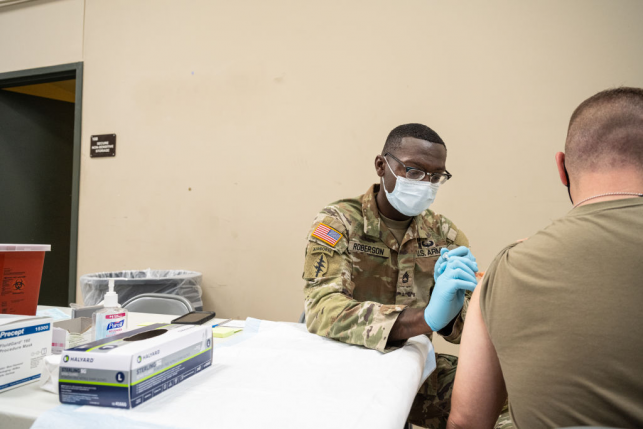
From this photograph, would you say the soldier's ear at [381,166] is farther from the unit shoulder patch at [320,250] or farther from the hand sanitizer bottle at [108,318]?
the hand sanitizer bottle at [108,318]

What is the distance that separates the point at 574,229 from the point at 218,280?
2268mm

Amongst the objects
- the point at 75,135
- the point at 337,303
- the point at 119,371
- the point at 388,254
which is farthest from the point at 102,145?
the point at 119,371

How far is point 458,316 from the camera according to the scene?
1.19m

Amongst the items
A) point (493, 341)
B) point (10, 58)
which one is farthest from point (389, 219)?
point (10, 58)

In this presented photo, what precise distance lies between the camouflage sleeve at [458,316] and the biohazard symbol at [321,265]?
0.41 metres

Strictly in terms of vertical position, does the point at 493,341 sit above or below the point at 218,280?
above

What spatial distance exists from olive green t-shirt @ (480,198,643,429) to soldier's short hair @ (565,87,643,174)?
106 mm

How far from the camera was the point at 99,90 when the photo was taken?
2.93 metres

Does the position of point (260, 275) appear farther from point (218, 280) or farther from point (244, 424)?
point (244, 424)

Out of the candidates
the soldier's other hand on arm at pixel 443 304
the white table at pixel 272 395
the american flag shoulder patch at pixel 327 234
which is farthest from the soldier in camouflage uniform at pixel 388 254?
the white table at pixel 272 395

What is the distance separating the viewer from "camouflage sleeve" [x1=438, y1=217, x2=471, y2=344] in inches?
45.7

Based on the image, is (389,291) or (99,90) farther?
(99,90)

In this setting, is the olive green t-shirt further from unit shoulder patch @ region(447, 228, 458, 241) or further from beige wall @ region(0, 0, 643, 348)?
beige wall @ region(0, 0, 643, 348)

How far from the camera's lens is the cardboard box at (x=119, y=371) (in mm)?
656
